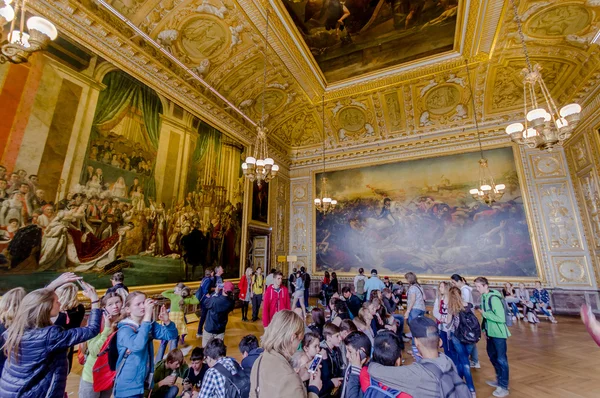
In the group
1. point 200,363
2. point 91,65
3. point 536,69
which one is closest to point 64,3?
point 91,65

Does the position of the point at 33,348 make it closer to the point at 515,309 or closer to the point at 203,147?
the point at 203,147

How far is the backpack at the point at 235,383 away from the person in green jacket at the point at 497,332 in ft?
9.55

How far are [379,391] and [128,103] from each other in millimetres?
7590

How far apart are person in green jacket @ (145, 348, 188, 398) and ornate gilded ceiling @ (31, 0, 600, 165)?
6.52 meters

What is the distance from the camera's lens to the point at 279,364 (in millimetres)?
1409

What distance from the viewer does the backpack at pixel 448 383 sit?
1478 millimetres

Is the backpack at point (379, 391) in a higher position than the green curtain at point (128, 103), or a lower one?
lower

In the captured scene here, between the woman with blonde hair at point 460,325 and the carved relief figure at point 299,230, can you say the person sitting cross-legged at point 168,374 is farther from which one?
the carved relief figure at point 299,230

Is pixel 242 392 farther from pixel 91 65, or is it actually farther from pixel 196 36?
pixel 196 36

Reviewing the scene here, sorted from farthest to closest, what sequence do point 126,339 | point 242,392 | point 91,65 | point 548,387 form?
1. point 91,65
2. point 548,387
3. point 126,339
4. point 242,392

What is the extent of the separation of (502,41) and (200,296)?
1075 cm

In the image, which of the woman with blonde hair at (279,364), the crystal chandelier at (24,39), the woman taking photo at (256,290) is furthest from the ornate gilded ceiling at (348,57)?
the woman with blonde hair at (279,364)

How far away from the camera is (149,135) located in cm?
688

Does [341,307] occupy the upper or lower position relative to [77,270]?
Result: lower
